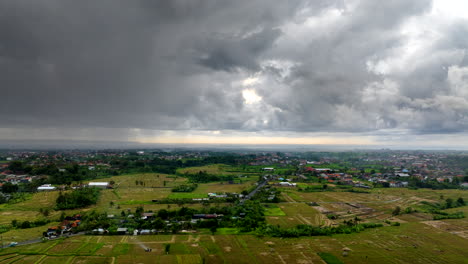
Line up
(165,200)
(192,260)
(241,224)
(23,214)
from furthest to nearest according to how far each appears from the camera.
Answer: (165,200) → (23,214) → (241,224) → (192,260)

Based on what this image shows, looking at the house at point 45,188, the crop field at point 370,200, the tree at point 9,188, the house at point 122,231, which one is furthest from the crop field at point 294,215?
the tree at point 9,188

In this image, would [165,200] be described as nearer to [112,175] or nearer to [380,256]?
[380,256]

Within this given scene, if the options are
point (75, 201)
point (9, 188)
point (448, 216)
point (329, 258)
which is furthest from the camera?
point (9, 188)

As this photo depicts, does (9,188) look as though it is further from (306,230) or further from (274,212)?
(306,230)

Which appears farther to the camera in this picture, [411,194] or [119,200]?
[411,194]

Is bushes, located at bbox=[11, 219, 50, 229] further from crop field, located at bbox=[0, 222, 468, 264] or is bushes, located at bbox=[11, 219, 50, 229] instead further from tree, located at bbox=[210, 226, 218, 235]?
tree, located at bbox=[210, 226, 218, 235]

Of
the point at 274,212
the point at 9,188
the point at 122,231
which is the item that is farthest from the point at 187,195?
the point at 9,188

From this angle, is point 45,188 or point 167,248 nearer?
point 167,248

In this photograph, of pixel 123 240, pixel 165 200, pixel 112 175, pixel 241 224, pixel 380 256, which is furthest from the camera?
pixel 112 175

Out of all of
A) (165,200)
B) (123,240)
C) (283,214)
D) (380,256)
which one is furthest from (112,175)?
(380,256)
